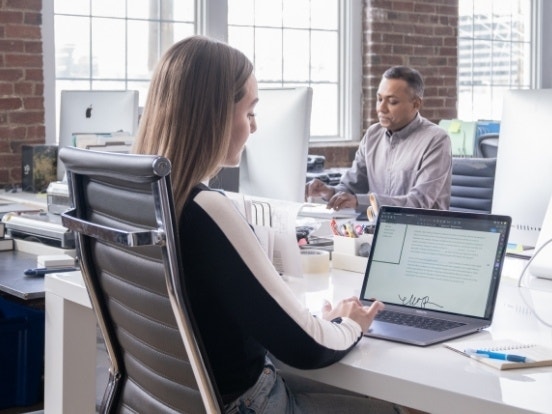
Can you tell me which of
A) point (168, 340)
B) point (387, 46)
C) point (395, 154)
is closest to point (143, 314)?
point (168, 340)

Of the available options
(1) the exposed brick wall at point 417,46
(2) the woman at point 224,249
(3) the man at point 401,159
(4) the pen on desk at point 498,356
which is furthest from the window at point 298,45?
(4) the pen on desk at point 498,356

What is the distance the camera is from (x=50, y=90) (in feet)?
16.8

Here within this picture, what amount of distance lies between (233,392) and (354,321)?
0.29 meters

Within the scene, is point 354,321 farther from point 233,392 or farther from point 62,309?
point 62,309

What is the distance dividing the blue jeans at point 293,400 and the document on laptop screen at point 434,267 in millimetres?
238

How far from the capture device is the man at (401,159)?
4.04m

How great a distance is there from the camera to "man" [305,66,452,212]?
404cm

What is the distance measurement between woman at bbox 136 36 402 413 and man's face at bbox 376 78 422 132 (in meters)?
2.62

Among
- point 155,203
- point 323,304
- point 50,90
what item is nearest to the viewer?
point 155,203

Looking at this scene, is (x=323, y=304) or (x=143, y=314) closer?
(x=143, y=314)

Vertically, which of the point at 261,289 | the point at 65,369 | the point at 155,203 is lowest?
the point at 65,369

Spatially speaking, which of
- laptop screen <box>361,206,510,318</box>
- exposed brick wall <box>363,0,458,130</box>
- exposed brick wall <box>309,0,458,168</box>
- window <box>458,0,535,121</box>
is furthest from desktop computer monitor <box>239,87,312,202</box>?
window <box>458,0,535,121</box>
